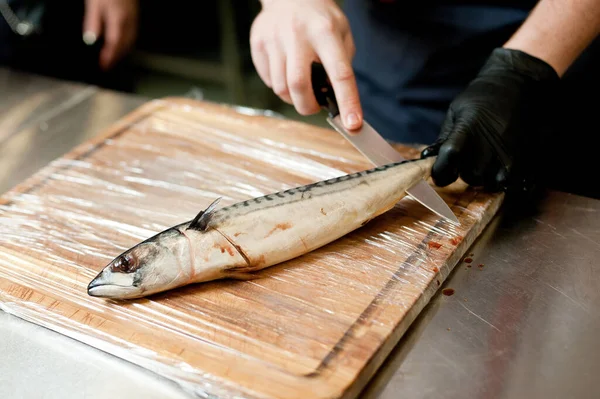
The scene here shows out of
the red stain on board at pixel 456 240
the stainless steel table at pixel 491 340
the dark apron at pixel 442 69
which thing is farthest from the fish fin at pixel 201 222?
the dark apron at pixel 442 69

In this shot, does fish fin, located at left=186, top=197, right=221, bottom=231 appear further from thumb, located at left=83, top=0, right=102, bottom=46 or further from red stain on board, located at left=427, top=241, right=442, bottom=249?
thumb, located at left=83, top=0, right=102, bottom=46

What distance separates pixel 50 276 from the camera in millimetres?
1540

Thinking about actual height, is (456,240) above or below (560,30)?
below

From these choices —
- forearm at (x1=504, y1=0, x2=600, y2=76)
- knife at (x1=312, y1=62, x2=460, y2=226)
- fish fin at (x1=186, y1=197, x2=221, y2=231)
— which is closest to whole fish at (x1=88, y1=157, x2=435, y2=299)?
fish fin at (x1=186, y1=197, x2=221, y2=231)

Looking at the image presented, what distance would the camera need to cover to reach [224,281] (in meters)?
1.49

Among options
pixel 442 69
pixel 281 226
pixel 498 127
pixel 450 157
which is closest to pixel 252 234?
pixel 281 226

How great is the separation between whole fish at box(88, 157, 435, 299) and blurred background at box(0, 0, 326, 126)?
5.83 feet

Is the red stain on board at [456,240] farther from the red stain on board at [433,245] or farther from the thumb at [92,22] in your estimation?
the thumb at [92,22]

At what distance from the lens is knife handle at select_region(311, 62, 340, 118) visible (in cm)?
181

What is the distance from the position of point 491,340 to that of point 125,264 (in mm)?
866

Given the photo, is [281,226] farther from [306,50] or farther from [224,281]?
[306,50]

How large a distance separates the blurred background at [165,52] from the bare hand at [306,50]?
1314mm

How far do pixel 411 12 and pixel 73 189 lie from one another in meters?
1.35

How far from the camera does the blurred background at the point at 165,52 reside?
2.83 metres
